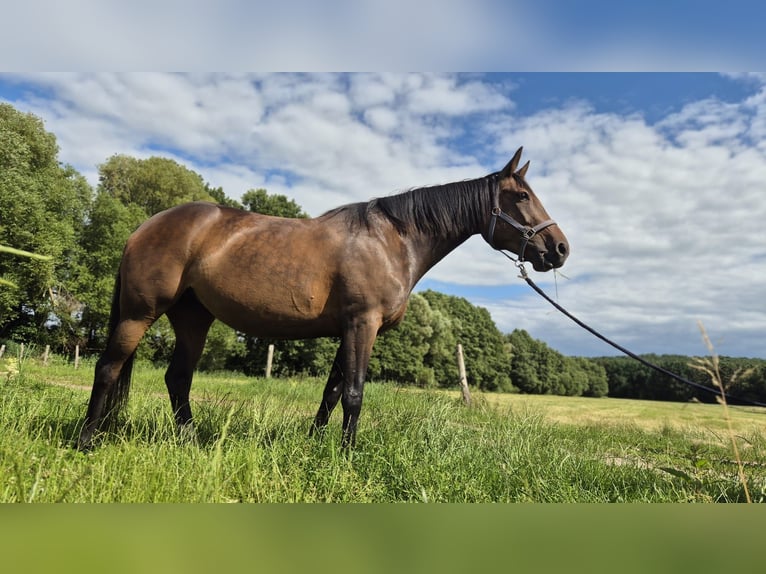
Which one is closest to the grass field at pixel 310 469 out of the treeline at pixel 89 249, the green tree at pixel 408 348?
the treeline at pixel 89 249

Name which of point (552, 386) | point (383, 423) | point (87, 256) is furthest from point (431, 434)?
point (552, 386)

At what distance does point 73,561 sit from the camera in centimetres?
122

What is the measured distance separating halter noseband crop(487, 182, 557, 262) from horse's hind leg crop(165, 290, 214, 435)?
3.06 meters

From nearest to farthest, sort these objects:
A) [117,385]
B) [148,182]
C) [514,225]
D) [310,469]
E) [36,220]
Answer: [310,469], [117,385], [514,225], [36,220], [148,182]

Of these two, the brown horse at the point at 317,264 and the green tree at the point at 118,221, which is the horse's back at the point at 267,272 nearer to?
the brown horse at the point at 317,264

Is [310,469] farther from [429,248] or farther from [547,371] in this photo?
[547,371]

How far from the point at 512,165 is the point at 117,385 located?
14.4 feet

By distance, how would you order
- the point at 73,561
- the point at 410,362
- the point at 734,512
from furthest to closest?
the point at 410,362 → the point at 734,512 → the point at 73,561

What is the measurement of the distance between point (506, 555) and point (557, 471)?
296 cm

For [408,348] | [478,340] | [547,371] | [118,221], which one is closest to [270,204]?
[118,221]

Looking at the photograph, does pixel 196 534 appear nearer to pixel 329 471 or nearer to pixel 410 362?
pixel 329 471

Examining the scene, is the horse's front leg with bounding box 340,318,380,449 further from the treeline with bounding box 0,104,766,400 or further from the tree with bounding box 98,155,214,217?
the tree with bounding box 98,155,214,217

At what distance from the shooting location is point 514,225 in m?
4.47

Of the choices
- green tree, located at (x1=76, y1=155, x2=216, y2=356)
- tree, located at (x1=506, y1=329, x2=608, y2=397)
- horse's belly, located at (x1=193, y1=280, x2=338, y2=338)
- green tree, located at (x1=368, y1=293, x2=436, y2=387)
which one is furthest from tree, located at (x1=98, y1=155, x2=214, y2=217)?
tree, located at (x1=506, y1=329, x2=608, y2=397)
